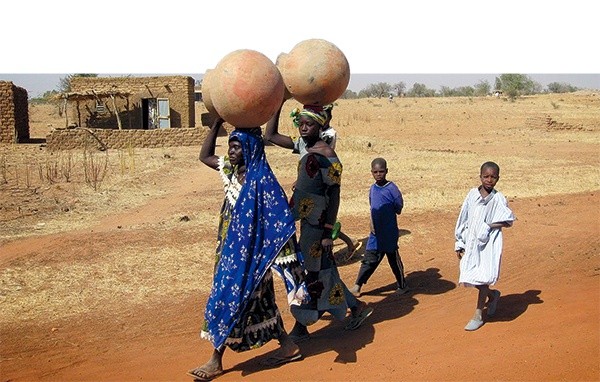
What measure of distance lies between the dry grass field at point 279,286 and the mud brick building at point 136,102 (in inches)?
368

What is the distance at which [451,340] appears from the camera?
485cm

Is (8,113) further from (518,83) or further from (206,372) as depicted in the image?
(518,83)

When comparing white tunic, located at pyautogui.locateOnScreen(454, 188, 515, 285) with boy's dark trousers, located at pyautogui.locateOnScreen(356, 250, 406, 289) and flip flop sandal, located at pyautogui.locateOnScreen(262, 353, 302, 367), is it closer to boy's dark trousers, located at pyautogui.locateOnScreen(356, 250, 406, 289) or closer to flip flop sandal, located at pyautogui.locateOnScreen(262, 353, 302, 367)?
boy's dark trousers, located at pyautogui.locateOnScreen(356, 250, 406, 289)

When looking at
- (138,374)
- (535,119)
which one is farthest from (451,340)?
(535,119)

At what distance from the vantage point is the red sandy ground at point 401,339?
437 centimetres

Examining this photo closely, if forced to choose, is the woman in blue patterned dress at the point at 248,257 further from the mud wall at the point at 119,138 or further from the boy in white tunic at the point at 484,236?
the mud wall at the point at 119,138

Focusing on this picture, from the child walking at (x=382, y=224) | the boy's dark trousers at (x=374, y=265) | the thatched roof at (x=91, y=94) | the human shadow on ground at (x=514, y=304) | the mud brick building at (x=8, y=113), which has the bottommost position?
the human shadow on ground at (x=514, y=304)

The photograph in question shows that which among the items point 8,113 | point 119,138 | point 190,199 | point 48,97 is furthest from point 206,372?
point 48,97

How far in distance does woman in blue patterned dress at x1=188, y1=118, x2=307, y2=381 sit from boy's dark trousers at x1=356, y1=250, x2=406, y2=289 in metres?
1.90

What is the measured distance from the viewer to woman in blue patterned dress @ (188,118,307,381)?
425cm

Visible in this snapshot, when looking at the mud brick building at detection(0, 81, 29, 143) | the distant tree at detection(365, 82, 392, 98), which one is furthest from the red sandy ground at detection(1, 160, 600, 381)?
the distant tree at detection(365, 82, 392, 98)

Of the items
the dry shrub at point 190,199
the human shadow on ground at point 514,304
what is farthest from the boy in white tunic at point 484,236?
the dry shrub at point 190,199

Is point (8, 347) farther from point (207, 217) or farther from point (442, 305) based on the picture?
point (207, 217)

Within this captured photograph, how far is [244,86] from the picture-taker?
13.5 ft
